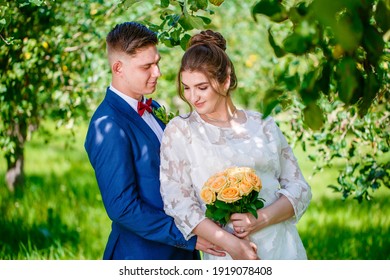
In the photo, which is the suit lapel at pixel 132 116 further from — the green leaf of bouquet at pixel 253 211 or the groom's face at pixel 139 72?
the green leaf of bouquet at pixel 253 211

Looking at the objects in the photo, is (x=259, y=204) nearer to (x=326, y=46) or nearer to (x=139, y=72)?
(x=139, y=72)

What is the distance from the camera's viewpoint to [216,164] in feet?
8.16

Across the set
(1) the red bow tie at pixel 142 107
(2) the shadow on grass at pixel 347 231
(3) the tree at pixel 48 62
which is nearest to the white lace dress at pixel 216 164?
(1) the red bow tie at pixel 142 107

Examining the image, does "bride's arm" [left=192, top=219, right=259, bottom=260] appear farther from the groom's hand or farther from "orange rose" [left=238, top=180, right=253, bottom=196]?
"orange rose" [left=238, top=180, right=253, bottom=196]

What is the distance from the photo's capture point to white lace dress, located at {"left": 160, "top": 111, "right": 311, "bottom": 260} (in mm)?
A: 2490

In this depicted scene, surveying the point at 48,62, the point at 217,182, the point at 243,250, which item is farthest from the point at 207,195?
the point at 48,62

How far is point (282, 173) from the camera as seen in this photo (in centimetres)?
266

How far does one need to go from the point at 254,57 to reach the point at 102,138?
243 inches

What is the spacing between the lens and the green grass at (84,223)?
4.97 meters

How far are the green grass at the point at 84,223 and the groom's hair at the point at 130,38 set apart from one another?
2.40 m

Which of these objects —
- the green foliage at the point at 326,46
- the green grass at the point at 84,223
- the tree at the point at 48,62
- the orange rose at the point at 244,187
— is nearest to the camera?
the green foliage at the point at 326,46

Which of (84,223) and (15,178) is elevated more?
(15,178)

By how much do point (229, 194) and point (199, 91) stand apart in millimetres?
425
